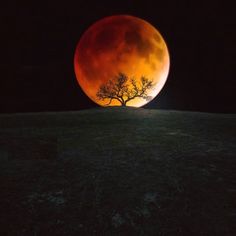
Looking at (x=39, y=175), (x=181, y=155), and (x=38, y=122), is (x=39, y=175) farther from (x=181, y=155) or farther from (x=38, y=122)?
(x=38, y=122)

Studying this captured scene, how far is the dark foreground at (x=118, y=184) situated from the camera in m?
2.01

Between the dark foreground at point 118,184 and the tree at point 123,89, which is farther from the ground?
the tree at point 123,89

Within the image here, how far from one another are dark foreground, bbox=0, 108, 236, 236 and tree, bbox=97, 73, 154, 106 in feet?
25.1

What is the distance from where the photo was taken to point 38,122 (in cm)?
578

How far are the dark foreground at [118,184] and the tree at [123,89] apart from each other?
766 centimetres

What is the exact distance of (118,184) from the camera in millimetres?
2570

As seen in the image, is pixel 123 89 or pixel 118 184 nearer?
pixel 118 184

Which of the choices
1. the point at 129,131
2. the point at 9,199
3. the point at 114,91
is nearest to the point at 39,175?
the point at 9,199

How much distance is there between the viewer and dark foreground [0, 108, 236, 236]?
2.01 metres

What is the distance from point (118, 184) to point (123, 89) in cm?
966

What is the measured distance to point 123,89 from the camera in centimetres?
1209

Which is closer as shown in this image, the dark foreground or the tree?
the dark foreground

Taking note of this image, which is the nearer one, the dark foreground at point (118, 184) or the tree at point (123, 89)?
the dark foreground at point (118, 184)

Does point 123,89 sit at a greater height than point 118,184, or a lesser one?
greater
